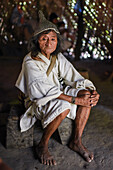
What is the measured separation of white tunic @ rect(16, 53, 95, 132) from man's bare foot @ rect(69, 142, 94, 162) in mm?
298

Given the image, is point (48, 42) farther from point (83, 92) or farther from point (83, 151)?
point (83, 151)

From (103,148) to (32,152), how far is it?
0.76 metres

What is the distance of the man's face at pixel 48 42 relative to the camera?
202 centimetres

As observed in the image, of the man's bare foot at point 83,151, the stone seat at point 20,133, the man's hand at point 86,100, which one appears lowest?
the man's bare foot at point 83,151

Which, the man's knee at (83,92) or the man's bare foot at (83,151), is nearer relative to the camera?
the man's bare foot at (83,151)

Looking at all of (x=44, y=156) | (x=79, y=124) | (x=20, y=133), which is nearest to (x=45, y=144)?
(x=44, y=156)

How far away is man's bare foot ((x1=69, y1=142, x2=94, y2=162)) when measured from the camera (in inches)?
77.7

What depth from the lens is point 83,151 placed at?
2016mm

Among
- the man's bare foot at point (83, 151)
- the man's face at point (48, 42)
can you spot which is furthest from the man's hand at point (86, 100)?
the man's face at point (48, 42)

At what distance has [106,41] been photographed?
411 cm

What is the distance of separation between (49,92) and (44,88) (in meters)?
0.06

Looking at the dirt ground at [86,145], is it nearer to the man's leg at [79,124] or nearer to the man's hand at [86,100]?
the man's leg at [79,124]

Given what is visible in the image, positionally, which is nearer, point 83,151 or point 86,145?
point 83,151

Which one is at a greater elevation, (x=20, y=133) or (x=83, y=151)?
(x=20, y=133)
